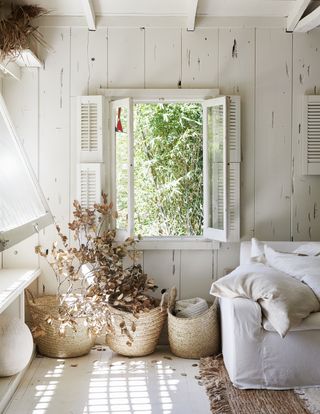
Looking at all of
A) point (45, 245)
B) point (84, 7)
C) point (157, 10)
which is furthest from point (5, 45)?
point (45, 245)

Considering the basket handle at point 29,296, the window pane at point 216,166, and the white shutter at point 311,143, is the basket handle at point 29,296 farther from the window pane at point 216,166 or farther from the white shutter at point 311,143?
the white shutter at point 311,143

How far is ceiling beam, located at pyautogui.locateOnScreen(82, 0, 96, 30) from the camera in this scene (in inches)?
162

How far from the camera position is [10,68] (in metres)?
4.17

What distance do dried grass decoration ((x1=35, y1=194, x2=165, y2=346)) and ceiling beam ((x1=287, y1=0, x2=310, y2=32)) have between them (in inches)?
79.1

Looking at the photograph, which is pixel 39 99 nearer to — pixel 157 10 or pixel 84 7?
pixel 84 7

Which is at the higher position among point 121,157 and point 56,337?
point 121,157

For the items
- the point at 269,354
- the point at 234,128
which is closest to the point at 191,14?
the point at 234,128

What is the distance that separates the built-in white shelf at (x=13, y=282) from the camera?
339 centimetres

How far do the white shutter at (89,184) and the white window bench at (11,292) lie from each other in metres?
0.67

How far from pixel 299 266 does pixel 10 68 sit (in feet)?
8.31

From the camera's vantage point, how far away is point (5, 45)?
12.3 feet

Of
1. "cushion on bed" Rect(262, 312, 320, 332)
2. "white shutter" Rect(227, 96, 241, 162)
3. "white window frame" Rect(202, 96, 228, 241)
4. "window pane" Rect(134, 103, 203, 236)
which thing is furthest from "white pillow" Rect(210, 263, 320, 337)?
→ "window pane" Rect(134, 103, 203, 236)

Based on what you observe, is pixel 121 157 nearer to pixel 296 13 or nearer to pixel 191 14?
pixel 191 14

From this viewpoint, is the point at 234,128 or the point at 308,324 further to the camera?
the point at 234,128
